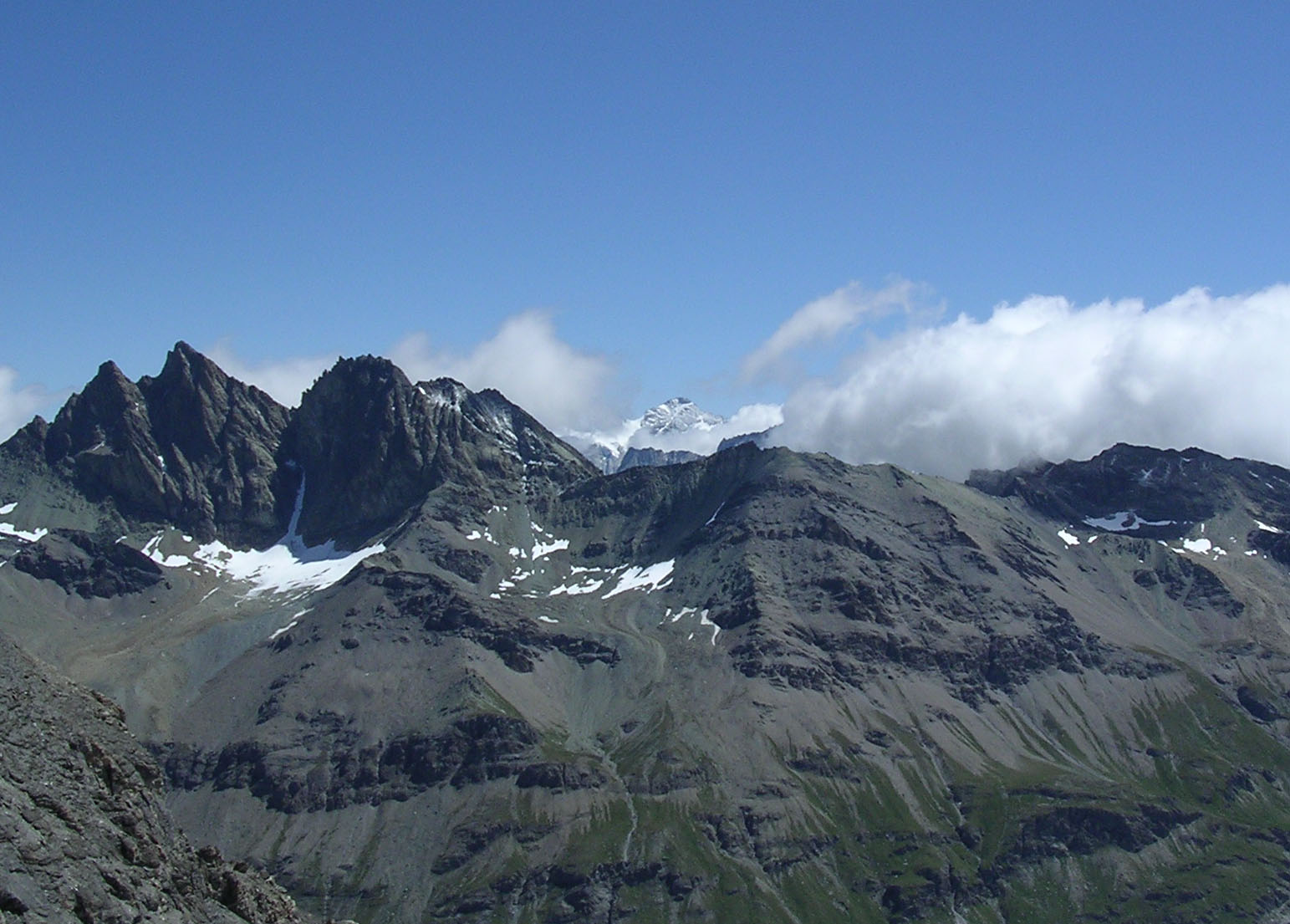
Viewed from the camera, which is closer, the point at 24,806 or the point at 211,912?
the point at 24,806

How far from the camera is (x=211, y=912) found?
6938 centimetres

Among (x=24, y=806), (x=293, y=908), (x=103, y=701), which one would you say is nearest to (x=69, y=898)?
(x=24, y=806)

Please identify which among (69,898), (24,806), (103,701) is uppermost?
(103,701)

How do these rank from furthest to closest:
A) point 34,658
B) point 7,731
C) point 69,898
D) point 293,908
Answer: point 293,908, point 34,658, point 7,731, point 69,898

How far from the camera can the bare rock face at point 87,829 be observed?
56.0 m

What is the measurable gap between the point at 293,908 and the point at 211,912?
13.3m

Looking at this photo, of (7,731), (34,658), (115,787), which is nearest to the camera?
(7,731)

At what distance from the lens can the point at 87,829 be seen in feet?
202

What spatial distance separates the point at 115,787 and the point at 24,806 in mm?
9017

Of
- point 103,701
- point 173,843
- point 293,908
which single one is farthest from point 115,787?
point 293,908

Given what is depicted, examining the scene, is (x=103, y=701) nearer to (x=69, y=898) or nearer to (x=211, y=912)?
(x=211, y=912)

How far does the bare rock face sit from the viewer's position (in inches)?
2206

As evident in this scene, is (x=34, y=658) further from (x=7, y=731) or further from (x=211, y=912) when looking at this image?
(x=211, y=912)

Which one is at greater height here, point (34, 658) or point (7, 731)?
point (34, 658)
